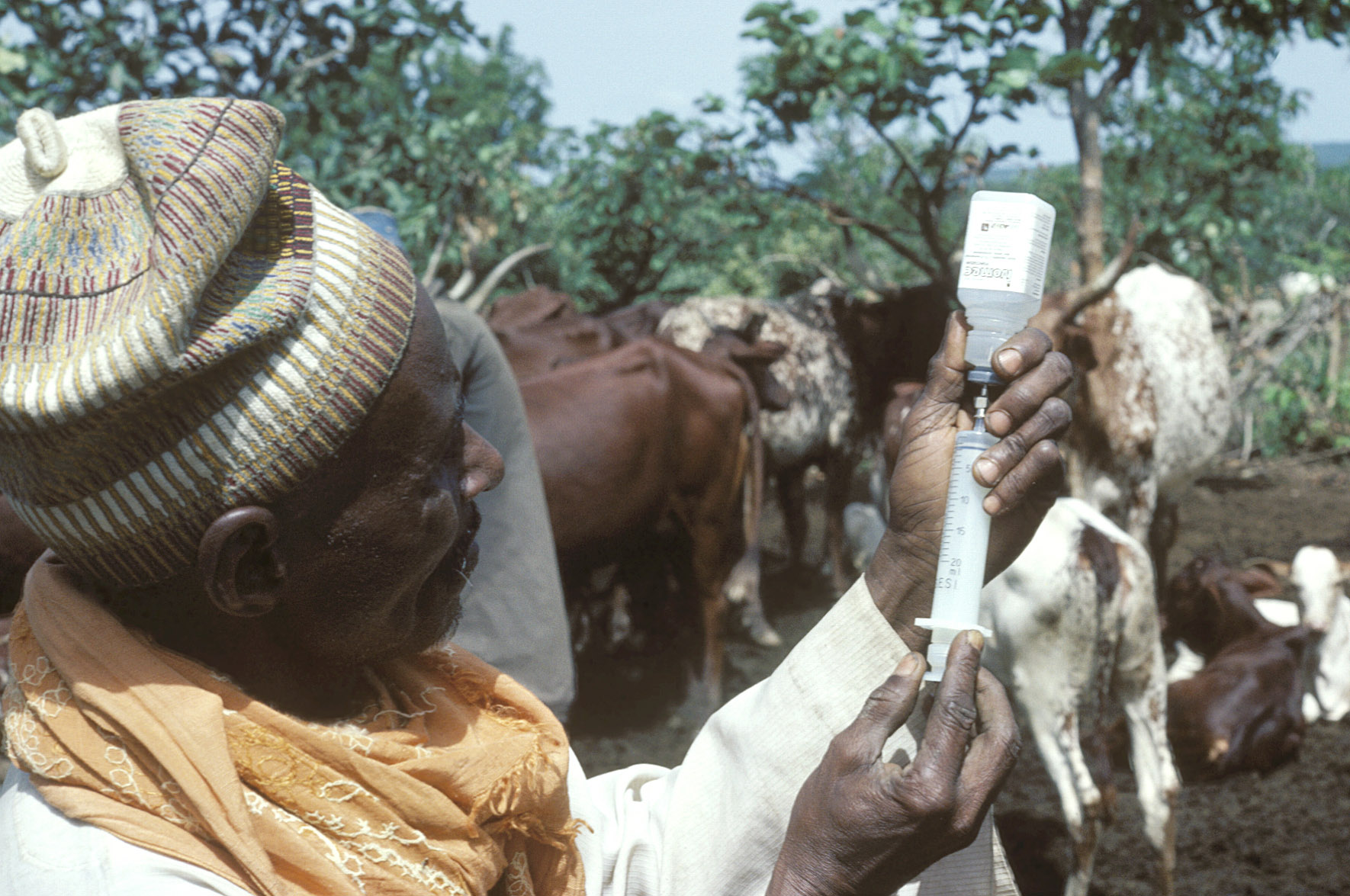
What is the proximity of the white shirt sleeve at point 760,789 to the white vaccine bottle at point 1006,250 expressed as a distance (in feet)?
1.21

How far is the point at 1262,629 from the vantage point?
523cm

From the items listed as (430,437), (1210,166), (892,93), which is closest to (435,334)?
(430,437)

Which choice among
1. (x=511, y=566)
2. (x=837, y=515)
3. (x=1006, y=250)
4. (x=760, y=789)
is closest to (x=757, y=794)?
(x=760, y=789)

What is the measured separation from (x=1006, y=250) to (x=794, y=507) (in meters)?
6.96

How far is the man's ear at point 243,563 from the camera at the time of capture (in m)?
1.01

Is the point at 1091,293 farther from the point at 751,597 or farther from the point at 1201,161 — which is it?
the point at 1201,161

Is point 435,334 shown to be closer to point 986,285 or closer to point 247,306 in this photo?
point 247,306

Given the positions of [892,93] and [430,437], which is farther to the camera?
[892,93]

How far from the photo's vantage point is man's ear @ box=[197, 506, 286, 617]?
101cm

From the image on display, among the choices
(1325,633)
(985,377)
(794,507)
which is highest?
(985,377)

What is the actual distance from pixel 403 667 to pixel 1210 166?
8894 millimetres

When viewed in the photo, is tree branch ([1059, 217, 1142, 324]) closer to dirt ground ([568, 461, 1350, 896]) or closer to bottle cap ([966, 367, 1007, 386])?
dirt ground ([568, 461, 1350, 896])

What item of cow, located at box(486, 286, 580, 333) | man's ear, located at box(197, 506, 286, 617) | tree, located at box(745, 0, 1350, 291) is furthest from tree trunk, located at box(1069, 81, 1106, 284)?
Result: man's ear, located at box(197, 506, 286, 617)

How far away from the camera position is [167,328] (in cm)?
90
